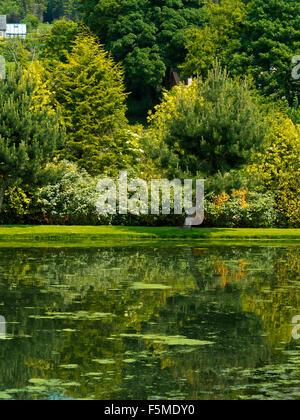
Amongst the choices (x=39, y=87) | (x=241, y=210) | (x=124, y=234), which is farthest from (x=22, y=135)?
(x=241, y=210)

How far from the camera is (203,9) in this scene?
3401 inches

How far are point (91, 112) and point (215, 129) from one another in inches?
529

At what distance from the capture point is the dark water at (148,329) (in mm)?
14555

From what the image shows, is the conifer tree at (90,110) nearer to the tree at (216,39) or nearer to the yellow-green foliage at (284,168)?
the yellow-green foliage at (284,168)

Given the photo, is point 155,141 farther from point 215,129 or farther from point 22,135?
point 22,135

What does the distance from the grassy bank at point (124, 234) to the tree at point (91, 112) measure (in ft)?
35.2

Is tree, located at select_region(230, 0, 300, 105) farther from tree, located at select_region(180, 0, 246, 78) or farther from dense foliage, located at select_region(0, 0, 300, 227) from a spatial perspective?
tree, located at select_region(180, 0, 246, 78)

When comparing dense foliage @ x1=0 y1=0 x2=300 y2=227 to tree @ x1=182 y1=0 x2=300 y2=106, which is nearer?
dense foliage @ x1=0 y1=0 x2=300 y2=227

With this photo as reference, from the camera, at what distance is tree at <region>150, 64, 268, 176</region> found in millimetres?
46750

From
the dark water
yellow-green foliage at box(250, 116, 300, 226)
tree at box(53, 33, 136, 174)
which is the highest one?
tree at box(53, 33, 136, 174)

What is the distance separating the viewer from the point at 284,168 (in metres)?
52.1

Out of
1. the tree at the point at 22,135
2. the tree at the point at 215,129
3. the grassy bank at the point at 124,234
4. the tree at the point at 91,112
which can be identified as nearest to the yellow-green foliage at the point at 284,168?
the tree at the point at 215,129

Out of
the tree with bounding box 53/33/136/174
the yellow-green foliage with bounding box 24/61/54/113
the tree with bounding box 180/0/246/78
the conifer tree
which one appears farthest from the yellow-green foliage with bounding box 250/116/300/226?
the tree with bounding box 180/0/246/78

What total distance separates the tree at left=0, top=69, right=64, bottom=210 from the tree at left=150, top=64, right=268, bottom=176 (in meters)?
6.52
